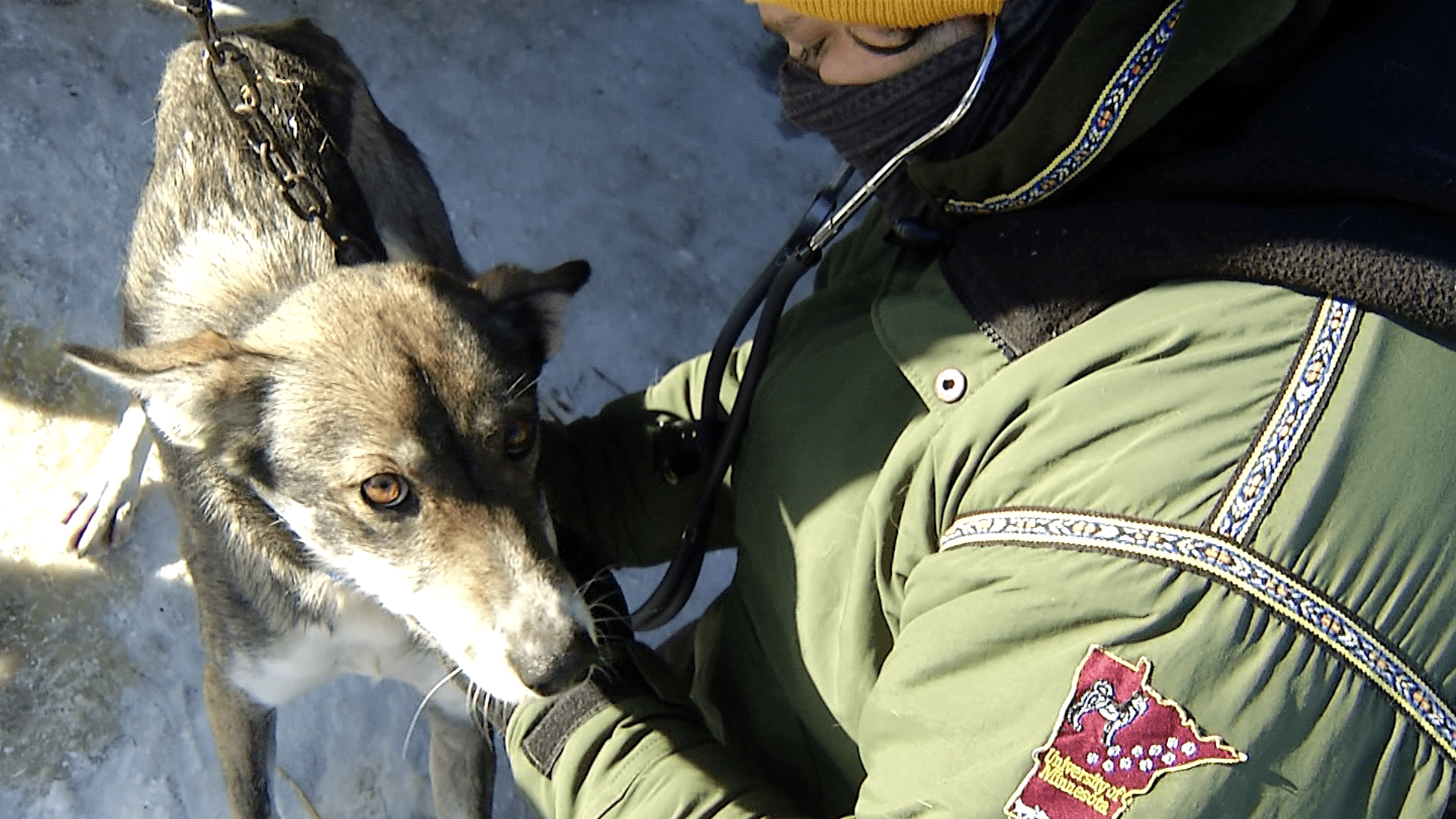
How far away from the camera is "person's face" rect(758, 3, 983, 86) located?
5.14 ft

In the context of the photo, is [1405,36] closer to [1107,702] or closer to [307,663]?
[1107,702]

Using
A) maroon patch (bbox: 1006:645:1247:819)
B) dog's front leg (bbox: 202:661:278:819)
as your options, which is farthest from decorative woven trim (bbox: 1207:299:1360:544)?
dog's front leg (bbox: 202:661:278:819)

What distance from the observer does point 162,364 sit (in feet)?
7.00

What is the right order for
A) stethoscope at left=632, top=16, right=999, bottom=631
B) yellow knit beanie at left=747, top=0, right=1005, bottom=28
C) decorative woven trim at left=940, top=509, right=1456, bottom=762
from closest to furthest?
decorative woven trim at left=940, top=509, right=1456, bottom=762 < yellow knit beanie at left=747, top=0, right=1005, bottom=28 < stethoscope at left=632, top=16, right=999, bottom=631

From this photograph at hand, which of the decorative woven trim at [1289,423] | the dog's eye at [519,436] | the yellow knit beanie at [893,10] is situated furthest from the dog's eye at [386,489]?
the decorative woven trim at [1289,423]

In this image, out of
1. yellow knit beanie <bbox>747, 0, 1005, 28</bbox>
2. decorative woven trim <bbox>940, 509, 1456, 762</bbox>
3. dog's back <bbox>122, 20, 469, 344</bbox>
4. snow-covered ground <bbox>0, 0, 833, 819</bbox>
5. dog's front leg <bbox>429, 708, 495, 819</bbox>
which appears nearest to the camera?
decorative woven trim <bbox>940, 509, 1456, 762</bbox>

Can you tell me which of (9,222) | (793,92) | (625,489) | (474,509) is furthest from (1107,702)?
(9,222)

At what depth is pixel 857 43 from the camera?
1640 millimetres

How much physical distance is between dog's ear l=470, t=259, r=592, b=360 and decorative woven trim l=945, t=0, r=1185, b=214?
3.95ft

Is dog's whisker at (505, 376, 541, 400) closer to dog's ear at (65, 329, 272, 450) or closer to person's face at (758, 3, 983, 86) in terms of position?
dog's ear at (65, 329, 272, 450)

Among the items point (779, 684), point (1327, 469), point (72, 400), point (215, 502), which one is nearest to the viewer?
point (1327, 469)

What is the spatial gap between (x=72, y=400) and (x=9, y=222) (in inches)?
30.6

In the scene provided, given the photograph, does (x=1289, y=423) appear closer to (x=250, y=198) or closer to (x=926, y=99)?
(x=926, y=99)

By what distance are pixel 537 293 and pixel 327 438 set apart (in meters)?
0.54
